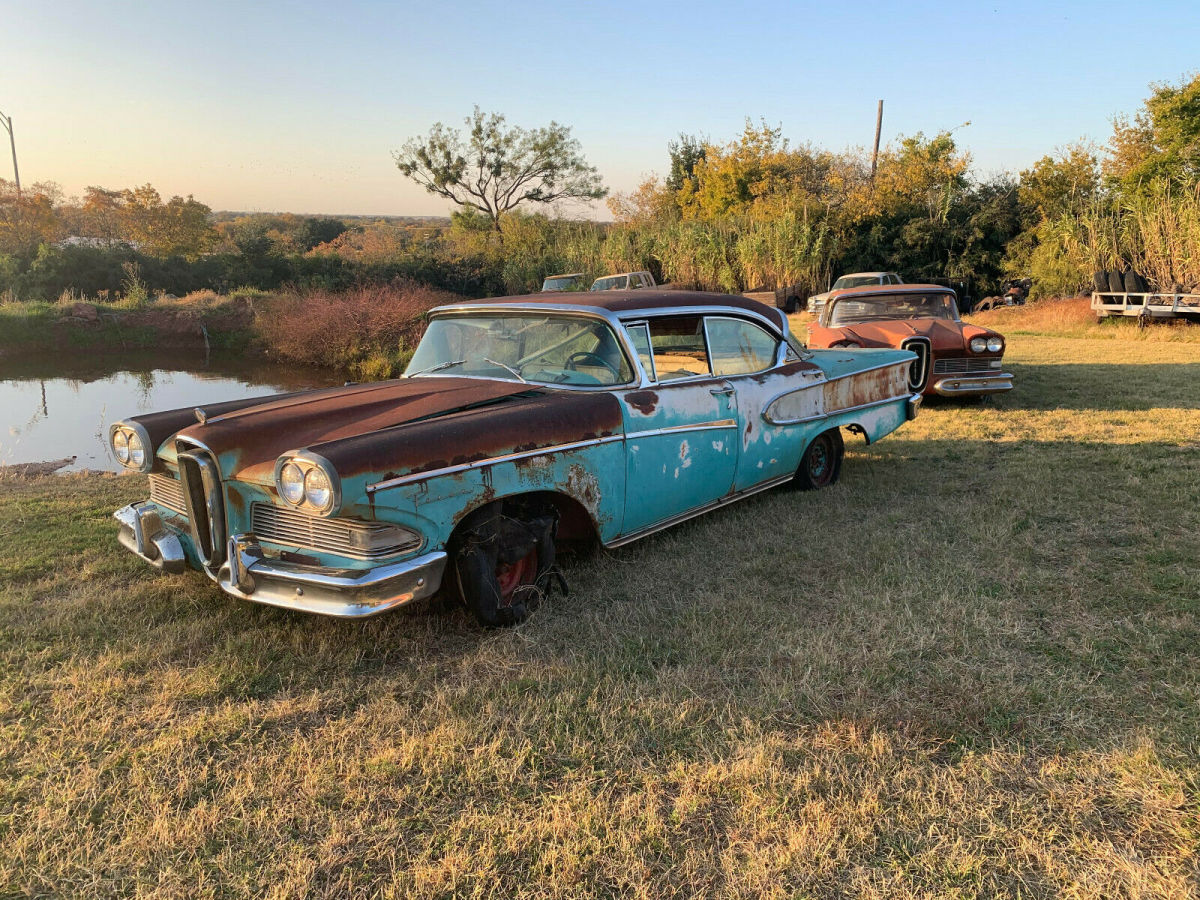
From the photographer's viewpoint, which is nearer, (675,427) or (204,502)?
(204,502)

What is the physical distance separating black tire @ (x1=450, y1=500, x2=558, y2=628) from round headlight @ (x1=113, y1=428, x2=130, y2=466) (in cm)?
173

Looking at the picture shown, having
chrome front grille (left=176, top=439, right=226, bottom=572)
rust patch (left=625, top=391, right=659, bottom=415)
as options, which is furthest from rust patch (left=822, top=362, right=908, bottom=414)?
chrome front grille (left=176, top=439, right=226, bottom=572)

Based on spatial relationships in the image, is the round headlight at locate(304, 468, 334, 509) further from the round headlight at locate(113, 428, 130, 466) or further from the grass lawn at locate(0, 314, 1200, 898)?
the round headlight at locate(113, 428, 130, 466)

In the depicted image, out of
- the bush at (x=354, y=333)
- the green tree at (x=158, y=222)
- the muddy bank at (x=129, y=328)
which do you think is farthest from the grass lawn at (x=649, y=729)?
the green tree at (x=158, y=222)

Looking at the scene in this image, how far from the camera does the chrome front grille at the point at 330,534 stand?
9.43ft

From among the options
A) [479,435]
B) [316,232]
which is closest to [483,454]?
[479,435]

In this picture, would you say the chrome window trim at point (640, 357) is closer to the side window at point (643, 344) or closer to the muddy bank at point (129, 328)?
the side window at point (643, 344)

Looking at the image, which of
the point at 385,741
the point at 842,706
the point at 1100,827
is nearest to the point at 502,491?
the point at 385,741

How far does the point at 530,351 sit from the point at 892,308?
21.4ft

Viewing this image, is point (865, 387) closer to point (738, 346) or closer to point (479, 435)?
point (738, 346)

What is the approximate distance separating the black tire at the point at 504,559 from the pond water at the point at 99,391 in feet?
22.2

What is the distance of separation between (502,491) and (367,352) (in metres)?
16.0

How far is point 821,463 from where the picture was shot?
5633 mm

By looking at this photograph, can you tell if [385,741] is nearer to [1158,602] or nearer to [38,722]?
[38,722]
